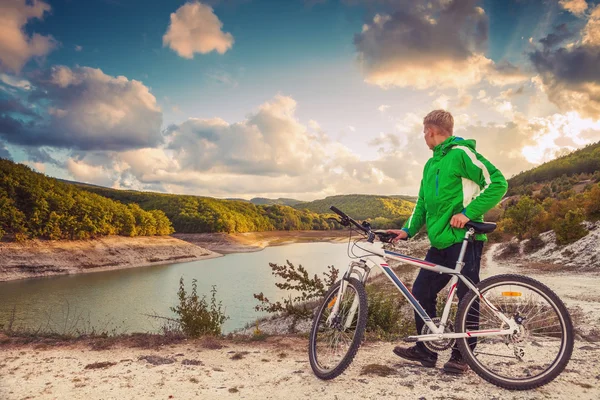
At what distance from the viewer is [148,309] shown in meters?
20.6

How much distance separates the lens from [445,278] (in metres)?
3.55

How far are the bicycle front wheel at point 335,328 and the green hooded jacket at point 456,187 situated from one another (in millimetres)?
994

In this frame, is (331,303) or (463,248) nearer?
(463,248)

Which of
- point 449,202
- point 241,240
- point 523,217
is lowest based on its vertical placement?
point 241,240

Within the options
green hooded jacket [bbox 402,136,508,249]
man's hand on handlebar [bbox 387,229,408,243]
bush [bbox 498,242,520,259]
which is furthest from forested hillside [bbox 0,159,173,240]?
Result: bush [bbox 498,242,520,259]

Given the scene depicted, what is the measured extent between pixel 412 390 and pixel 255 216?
110 meters

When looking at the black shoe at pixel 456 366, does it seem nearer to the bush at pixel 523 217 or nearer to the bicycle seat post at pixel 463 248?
the bicycle seat post at pixel 463 248

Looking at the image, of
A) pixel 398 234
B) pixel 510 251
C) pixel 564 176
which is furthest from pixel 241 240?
pixel 398 234

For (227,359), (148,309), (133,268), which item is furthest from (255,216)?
(227,359)

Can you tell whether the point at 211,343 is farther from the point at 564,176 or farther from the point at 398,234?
the point at 564,176

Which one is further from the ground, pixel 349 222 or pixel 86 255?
pixel 349 222

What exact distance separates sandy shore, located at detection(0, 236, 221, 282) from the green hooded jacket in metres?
39.0

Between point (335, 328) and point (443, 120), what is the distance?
8.12ft

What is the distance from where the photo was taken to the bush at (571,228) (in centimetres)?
1894
